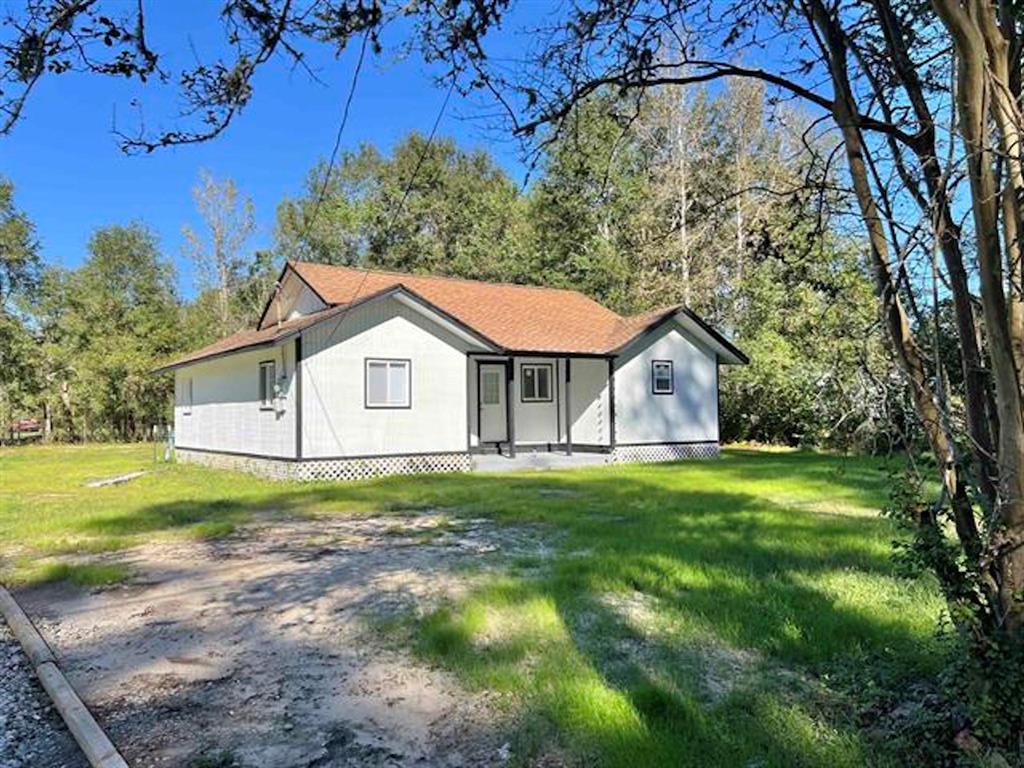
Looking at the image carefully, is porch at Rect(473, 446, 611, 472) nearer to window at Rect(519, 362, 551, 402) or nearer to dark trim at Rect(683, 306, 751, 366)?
window at Rect(519, 362, 551, 402)

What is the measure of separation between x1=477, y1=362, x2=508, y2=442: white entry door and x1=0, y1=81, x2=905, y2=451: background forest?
23.8 ft

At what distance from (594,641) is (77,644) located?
11.4 ft

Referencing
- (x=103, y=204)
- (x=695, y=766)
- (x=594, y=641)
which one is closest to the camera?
(x=695, y=766)

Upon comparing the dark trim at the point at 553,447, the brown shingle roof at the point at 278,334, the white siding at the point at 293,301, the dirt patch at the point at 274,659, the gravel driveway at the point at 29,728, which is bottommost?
the gravel driveway at the point at 29,728

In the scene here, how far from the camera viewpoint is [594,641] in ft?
15.8

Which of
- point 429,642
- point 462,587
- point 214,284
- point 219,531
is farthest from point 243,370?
point 214,284

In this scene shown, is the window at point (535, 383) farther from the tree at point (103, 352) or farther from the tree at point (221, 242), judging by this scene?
the tree at point (221, 242)

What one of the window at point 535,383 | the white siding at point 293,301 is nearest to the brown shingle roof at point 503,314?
the white siding at point 293,301

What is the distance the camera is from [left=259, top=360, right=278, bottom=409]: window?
1650 cm

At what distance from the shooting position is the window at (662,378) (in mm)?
20031

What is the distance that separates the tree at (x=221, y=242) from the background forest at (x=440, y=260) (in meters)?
0.07

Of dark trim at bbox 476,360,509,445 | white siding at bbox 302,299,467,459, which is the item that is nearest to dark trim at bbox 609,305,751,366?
dark trim at bbox 476,360,509,445

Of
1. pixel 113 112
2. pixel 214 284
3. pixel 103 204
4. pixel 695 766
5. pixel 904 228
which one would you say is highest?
pixel 103 204

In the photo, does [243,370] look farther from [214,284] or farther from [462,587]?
[214,284]
